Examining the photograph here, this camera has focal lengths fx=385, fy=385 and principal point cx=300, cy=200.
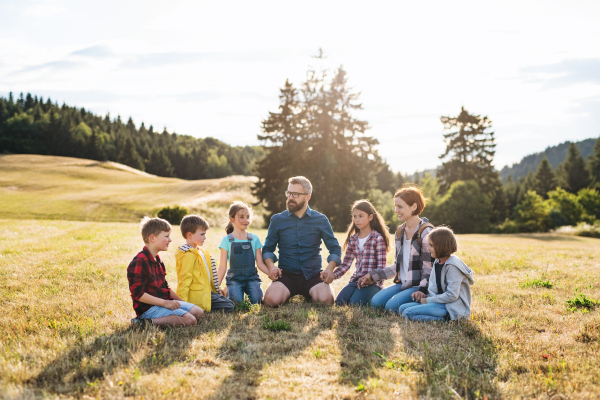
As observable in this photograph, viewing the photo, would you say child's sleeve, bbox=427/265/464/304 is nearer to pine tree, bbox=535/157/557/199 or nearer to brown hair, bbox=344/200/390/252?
brown hair, bbox=344/200/390/252

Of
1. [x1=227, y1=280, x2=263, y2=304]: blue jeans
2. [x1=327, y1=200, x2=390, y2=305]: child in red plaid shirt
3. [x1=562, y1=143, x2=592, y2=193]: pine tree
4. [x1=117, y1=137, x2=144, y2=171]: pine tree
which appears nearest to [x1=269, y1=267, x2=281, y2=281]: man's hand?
[x1=227, y1=280, x2=263, y2=304]: blue jeans

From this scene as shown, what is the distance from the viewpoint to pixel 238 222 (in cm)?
660

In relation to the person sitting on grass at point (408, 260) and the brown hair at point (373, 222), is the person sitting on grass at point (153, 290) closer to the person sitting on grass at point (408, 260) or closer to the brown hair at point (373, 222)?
the person sitting on grass at point (408, 260)

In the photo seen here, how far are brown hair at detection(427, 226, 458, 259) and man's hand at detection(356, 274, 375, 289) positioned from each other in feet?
4.72

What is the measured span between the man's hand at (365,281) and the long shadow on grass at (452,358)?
4.15 feet

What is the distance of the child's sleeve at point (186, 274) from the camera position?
570cm

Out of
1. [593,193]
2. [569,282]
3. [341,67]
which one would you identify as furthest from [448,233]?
[593,193]

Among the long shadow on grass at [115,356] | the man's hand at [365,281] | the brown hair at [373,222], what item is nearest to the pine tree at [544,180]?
the brown hair at [373,222]

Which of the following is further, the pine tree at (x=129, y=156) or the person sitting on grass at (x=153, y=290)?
the pine tree at (x=129, y=156)

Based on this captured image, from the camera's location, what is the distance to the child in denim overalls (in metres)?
6.70

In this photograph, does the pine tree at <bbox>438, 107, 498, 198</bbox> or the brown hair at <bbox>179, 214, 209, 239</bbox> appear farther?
the pine tree at <bbox>438, 107, 498, 198</bbox>

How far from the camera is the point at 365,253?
6.92 m

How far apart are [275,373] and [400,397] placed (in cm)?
120

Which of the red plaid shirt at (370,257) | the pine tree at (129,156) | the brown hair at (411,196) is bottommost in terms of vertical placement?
the red plaid shirt at (370,257)
